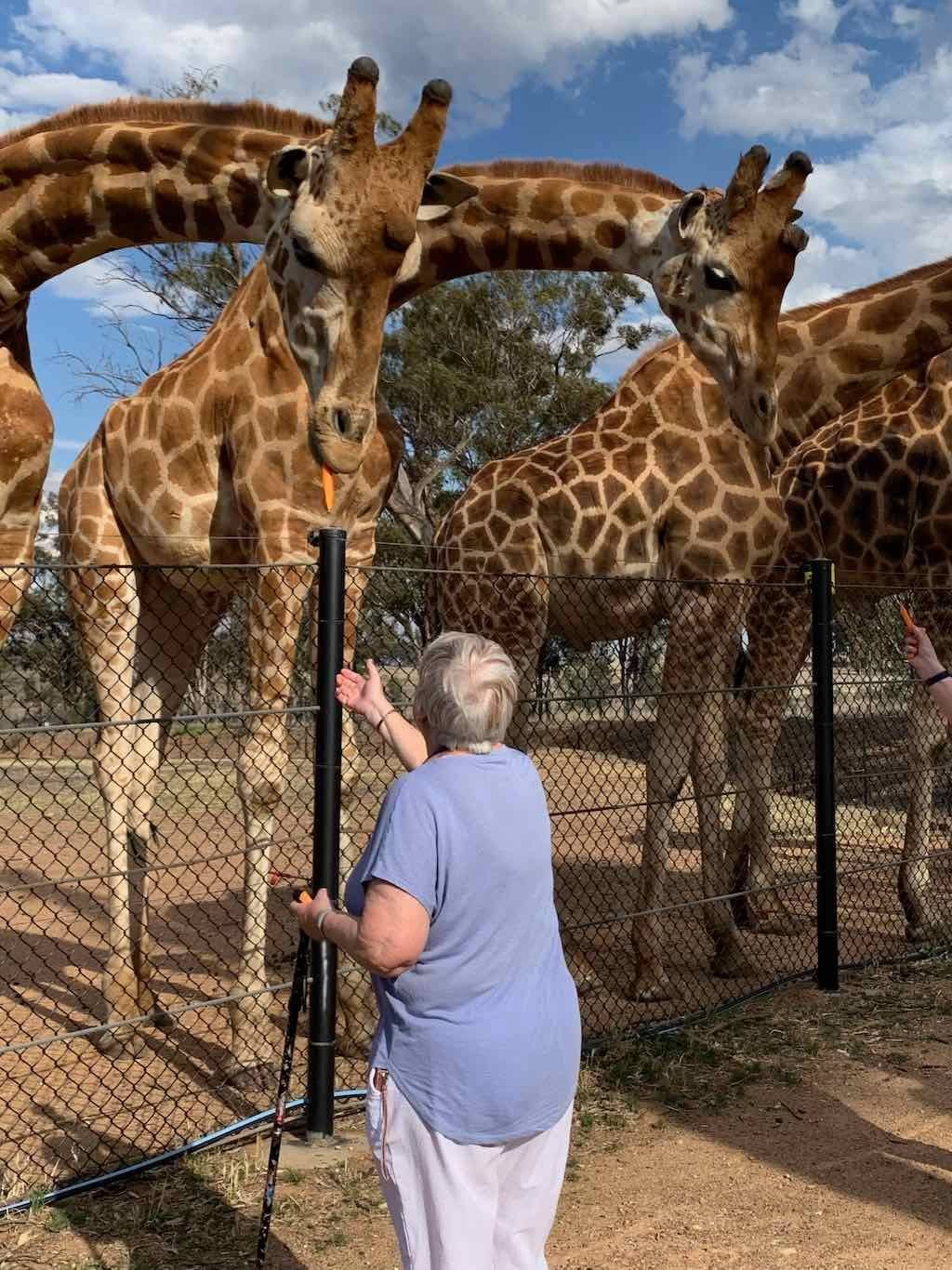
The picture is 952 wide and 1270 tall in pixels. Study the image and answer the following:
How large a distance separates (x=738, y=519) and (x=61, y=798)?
859 centimetres

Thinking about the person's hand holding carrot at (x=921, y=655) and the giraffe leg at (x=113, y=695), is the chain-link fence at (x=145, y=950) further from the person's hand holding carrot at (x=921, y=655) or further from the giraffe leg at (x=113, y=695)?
the person's hand holding carrot at (x=921, y=655)

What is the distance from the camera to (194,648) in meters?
5.82

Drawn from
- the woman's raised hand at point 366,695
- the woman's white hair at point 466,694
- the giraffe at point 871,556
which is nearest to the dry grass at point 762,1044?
the giraffe at point 871,556

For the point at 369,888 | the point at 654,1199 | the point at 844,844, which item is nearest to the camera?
the point at 369,888

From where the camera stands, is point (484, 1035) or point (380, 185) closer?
point (484, 1035)

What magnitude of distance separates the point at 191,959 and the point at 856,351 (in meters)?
4.66

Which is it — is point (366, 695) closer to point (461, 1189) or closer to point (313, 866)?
point (313, 866)

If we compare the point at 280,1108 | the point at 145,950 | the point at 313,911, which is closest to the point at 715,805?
the point at 145,950

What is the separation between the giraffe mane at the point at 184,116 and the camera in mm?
4652

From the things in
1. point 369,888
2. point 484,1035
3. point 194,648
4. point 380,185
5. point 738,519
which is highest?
point 380,185

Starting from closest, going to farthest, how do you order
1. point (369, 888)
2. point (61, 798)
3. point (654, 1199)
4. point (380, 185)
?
point (369, 888) → point (654, 1199) → point (380, 185) → point (61, 798)

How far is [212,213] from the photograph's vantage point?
15.2ft

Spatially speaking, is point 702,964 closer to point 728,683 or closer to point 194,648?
point 728,683

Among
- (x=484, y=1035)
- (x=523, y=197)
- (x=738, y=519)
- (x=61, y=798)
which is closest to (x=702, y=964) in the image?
(x=738, y=519)
